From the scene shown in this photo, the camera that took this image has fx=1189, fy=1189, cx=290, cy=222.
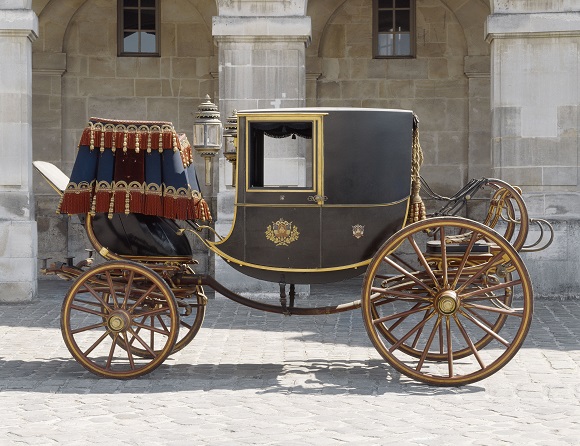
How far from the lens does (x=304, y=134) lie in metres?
8.51

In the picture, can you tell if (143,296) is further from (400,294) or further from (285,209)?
(400,294)

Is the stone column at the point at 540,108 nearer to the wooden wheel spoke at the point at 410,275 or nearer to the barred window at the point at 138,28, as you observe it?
the barred window at the point at 138,28

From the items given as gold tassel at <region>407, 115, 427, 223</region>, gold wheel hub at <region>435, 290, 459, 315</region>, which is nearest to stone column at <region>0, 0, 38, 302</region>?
gold tassel at <region>407, 115, 427, 223</region>

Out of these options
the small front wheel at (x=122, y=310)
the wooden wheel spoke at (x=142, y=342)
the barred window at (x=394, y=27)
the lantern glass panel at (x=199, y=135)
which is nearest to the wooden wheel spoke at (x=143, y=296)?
the small front wheel at (x=122, y=310)

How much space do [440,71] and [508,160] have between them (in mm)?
3822

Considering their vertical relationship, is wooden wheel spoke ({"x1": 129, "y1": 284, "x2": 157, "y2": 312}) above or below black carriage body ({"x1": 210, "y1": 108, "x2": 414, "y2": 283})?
below

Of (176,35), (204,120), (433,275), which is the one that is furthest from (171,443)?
(176,35)

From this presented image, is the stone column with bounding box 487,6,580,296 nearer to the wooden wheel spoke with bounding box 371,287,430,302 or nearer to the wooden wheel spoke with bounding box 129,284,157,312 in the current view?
the wooden wheel spoke with bounding box 371,287,430,302

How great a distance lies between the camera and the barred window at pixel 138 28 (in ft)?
57.3

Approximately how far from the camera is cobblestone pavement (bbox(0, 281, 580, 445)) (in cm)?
655

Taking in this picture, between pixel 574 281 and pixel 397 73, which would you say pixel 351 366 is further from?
pixel 397 73

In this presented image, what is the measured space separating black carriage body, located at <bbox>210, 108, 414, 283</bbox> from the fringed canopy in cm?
47

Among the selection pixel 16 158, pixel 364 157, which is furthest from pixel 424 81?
pixel 364 157

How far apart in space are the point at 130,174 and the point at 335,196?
58.6 inches
